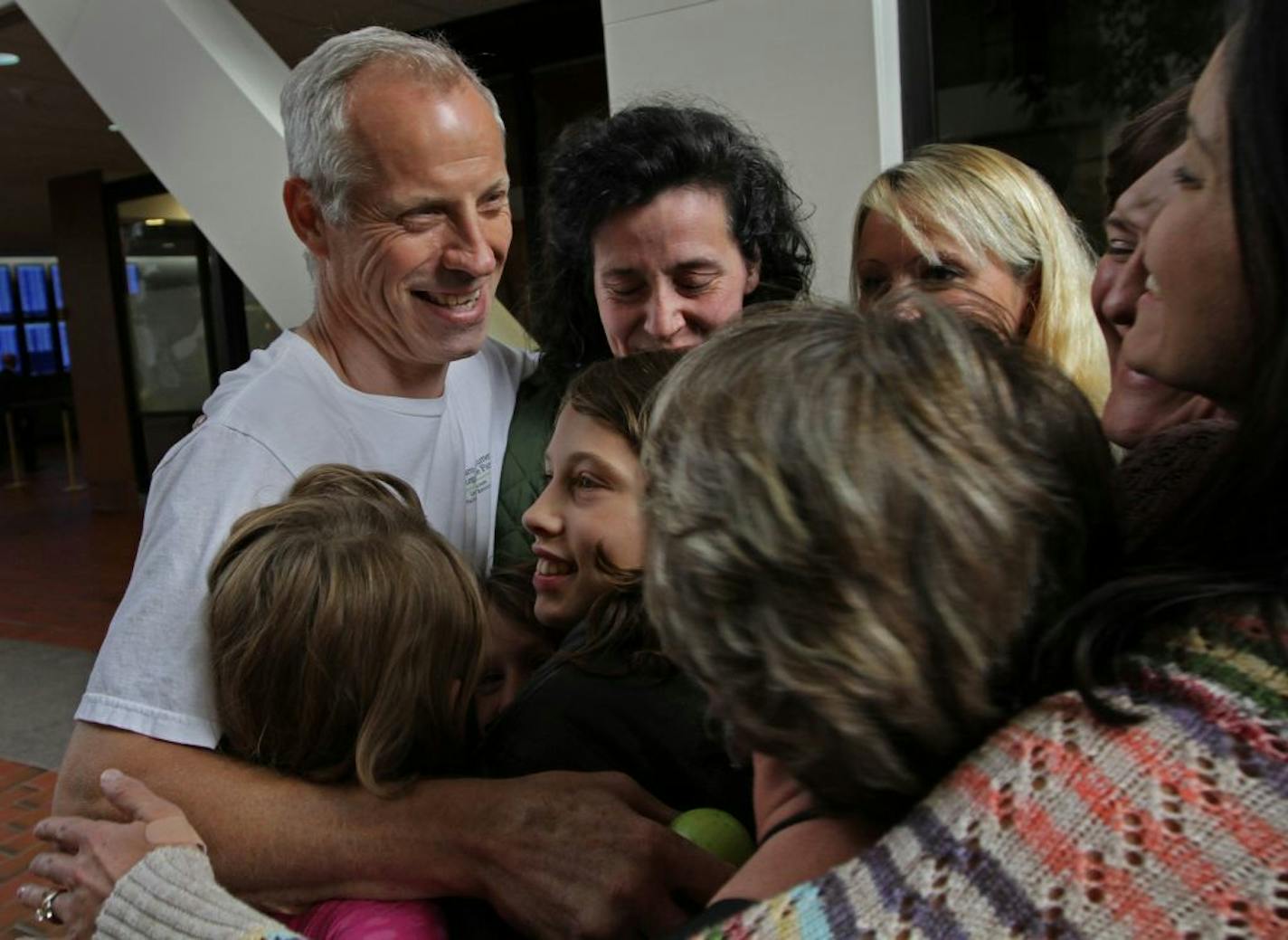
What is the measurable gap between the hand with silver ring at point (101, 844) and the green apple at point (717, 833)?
599 mm

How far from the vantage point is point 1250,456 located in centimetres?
70

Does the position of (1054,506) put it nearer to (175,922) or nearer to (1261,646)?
(1261,646)

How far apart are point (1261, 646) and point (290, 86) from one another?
1.70m

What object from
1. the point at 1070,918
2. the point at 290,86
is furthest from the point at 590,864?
the point at 290,86

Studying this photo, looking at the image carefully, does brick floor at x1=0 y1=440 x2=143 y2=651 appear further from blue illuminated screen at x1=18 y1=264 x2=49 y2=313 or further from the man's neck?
blue illuminated screen at x1=18 y1=264 x2=49 y2=313

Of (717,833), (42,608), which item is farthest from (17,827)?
(717,833)

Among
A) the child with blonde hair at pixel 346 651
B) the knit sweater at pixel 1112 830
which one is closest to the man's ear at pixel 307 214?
the child with blonde hair at pixel 346 651

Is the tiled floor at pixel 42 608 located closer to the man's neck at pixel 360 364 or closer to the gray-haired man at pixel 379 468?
the gray-haired man at pixel 379 468

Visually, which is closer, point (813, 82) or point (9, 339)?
point (813, 82)

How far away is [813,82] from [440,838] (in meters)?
Answer: 2.34

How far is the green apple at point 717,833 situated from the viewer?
1191 mm

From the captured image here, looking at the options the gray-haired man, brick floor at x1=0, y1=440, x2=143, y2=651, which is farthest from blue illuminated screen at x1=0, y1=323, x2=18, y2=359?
the gray-haired man

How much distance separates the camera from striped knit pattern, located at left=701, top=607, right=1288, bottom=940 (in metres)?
0.59

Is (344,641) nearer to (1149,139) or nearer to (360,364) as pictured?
(360,364)
